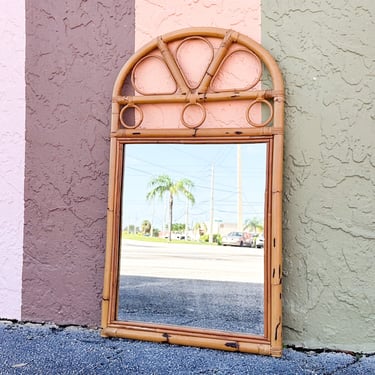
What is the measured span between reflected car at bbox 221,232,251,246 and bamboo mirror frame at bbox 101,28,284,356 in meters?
0.09

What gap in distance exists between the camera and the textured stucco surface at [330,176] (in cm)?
193

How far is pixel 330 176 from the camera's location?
1978mm

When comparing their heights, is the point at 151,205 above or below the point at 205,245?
above

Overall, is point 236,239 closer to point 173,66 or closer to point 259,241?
point 259,241

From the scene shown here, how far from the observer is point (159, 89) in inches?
86.7

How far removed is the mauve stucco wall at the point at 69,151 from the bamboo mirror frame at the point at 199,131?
120mm

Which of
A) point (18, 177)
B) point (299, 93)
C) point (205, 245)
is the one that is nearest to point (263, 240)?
point (205, 245)

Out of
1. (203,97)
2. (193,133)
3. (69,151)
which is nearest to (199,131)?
(193,133)

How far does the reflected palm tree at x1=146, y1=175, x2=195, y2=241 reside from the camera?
2115 millimetres

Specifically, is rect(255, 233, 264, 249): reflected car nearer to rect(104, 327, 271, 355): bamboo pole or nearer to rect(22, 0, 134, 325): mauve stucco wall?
rect(104, 327, 271, 355): bamboo pole

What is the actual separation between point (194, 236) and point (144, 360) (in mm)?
621

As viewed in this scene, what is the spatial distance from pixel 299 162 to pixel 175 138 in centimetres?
62

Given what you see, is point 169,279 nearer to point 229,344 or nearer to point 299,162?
point 229,344

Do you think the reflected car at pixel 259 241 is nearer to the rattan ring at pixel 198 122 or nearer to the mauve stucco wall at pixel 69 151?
the rattan ring at pixel 198 122
